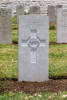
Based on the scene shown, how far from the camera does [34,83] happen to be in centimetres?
768

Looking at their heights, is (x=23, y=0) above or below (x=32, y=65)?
below

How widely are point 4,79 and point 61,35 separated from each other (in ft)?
20.4

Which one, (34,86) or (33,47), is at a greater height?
(33,47)

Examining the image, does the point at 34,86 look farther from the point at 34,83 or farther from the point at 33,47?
the point at 33,47

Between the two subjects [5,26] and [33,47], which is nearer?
[33,47]

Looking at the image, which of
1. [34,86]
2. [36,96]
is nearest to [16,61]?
[34,86]

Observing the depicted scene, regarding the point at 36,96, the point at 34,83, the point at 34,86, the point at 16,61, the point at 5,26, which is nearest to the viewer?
the point at 36,96

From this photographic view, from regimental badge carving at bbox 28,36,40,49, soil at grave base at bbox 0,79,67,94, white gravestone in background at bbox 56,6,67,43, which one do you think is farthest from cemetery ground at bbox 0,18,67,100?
white gravestone in background at bbox 56,6,67,43

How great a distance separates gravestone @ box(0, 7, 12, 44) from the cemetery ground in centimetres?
181

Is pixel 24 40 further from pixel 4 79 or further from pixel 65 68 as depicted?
pixel 65 68

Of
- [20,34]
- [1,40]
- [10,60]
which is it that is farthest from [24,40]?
[1,40]

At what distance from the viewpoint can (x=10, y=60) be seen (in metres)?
10.3

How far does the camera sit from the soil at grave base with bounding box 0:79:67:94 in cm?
708

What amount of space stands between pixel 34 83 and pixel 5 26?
255 inches
